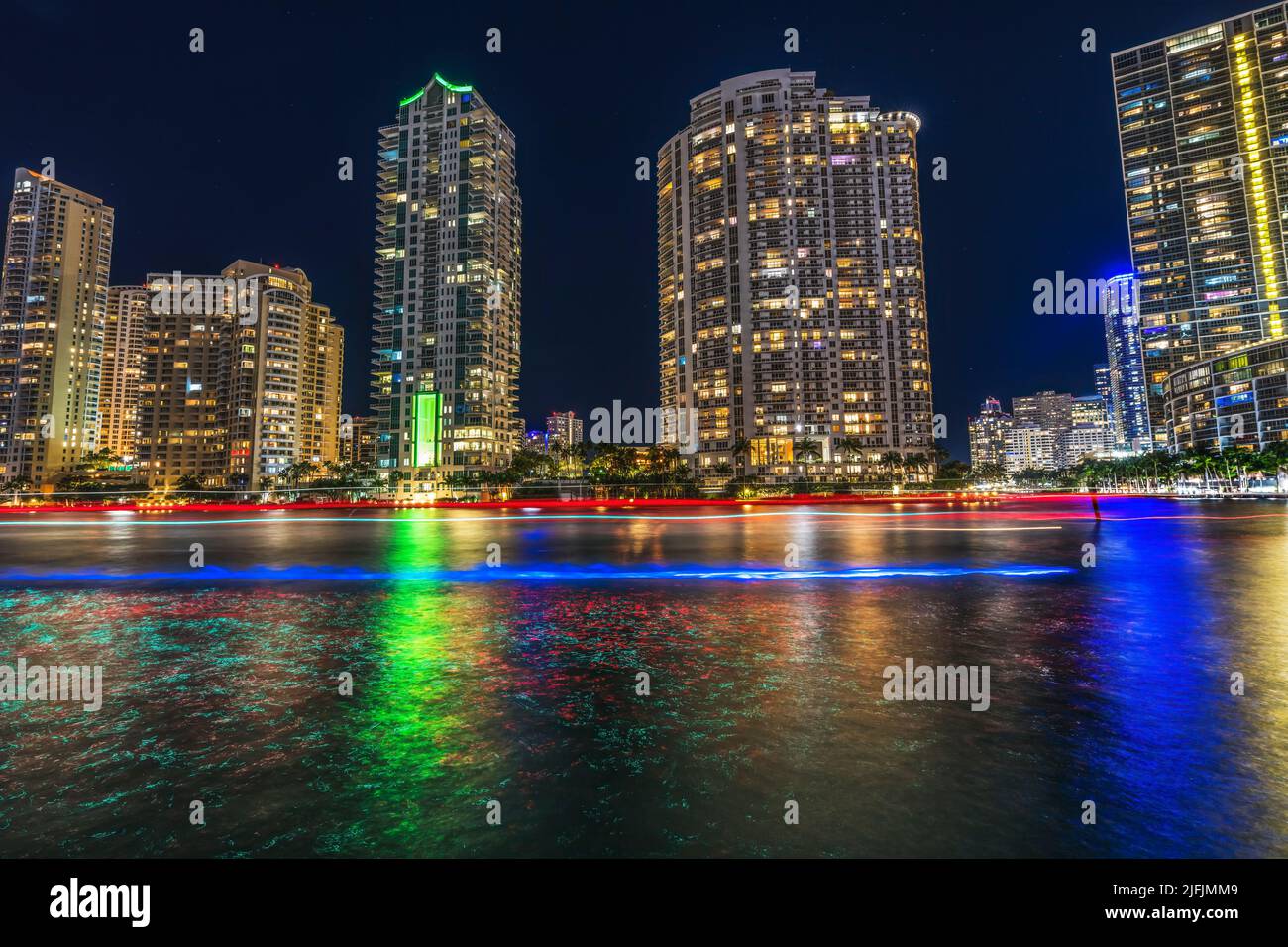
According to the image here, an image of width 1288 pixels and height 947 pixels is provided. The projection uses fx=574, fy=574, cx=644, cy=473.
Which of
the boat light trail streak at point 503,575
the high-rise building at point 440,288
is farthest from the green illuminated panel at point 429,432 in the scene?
the boat light trail streak at point 503,575

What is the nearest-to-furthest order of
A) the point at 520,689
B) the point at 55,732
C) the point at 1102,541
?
1. the point at 55,732
2. the point at 520,689
3. the point at 1102,541

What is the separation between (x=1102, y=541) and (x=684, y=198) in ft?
577

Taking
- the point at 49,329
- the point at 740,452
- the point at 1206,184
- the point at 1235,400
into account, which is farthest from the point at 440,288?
the point at 1206,184

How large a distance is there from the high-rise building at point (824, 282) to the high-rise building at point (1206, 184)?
278 ft

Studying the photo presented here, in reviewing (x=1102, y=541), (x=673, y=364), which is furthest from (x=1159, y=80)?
(x=1102, y=541)

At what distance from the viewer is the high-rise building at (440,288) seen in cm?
15688

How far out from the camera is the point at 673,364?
17950cm

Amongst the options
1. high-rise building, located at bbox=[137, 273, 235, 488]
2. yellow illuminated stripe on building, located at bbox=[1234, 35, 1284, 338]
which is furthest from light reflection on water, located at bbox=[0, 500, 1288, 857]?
yellow illuminated stripe on building, located at bbox=[1234, 35, 1284, 338]

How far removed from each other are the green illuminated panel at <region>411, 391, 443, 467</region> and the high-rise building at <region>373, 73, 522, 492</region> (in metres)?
0.27

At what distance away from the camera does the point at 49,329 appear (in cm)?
17375

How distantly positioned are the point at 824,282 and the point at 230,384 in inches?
7407

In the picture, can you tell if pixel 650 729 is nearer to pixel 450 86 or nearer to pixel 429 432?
pixel 429 432

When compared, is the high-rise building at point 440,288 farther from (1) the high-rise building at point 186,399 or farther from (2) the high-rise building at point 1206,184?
(2) the high-rise building at point 1206,184
